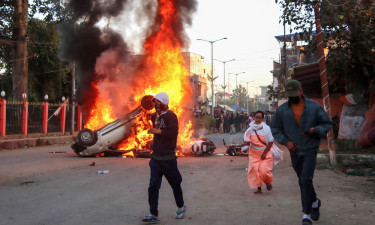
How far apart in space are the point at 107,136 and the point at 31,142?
9017 mm

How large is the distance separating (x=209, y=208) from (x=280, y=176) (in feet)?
13.3

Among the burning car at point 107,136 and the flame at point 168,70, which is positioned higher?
the flame at point 168,70

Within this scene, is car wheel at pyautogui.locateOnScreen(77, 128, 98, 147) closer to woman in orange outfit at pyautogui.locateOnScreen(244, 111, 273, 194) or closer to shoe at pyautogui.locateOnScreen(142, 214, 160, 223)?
woman in orange outfit at pyautogui.locateOnScreen(244, 111, 273, 194)

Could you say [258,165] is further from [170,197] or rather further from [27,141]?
[27,141]

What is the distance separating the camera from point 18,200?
7.00 m

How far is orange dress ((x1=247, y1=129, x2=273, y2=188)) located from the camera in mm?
7535

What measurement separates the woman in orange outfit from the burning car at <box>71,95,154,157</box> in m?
6.78

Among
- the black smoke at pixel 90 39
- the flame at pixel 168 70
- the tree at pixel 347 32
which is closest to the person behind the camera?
the tree at pixel 347 32

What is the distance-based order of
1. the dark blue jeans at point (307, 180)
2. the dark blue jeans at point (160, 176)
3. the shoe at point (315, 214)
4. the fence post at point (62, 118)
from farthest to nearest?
the fence post at point (62, 118)
the dark blue jeans at point (160, 176)
the shoe at point (315, 214)
the dark blue jeans at point (307, 180)

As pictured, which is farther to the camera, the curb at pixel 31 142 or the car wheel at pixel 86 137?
the curb at pixel 31 142

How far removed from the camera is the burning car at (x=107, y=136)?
47.0 ft

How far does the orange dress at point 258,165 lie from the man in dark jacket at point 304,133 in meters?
2.22

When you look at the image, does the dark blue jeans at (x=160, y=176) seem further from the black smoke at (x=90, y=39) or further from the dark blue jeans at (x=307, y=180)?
the black smoke at (x=90, y=39)

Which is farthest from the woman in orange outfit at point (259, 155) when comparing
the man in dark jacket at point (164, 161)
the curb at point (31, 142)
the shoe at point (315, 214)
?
the curb at point (31, 142)
